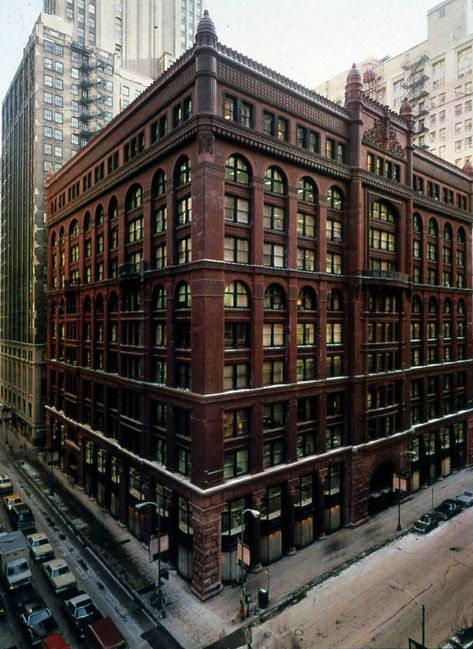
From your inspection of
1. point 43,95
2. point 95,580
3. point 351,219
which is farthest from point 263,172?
point 43,95

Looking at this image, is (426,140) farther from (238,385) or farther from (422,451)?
(238,385)

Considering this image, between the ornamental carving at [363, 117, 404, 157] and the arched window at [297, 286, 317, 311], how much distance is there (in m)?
15.5

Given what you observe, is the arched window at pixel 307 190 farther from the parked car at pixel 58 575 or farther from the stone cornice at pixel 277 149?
the parked car at pixel 58 575

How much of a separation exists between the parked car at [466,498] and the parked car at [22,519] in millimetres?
39951

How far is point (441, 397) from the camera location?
4997cm

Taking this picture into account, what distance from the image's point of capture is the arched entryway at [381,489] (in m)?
40.3

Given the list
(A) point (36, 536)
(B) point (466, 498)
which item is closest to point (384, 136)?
(B) point (466, 498)

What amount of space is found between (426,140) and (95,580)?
7670 cm

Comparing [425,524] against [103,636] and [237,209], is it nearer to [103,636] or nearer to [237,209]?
[103,636]

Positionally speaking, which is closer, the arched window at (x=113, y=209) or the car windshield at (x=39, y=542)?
the car windshield at (x=39, y=542)

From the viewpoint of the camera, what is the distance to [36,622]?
24.8m

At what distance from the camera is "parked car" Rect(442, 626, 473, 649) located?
23.0 m

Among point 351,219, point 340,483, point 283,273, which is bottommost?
point 340,483

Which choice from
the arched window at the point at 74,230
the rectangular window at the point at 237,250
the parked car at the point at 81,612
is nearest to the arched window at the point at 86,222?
the arched window at the point at 74,230
